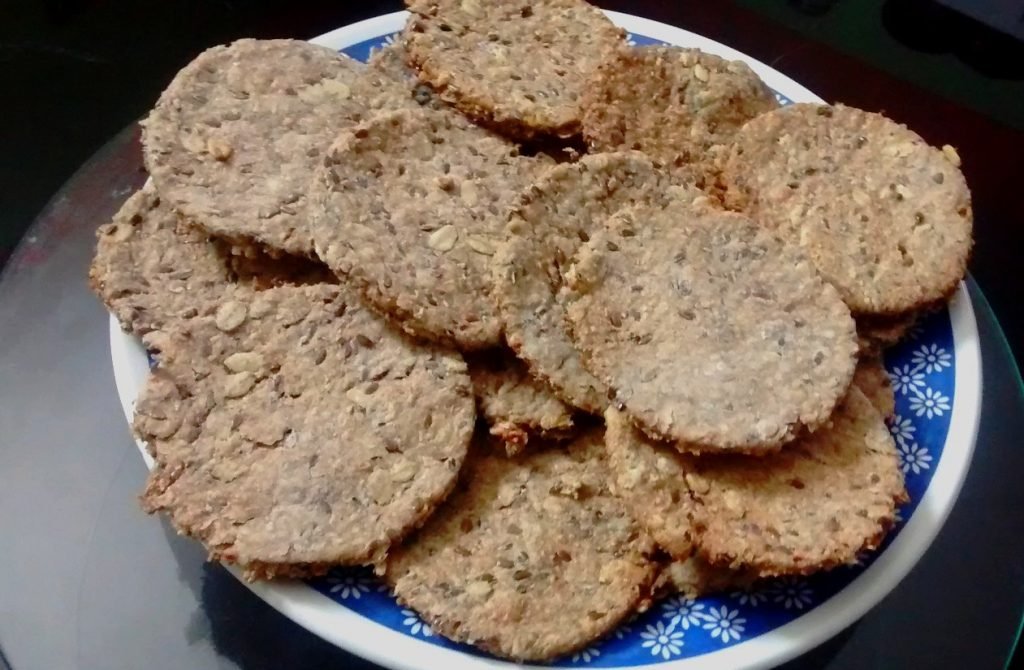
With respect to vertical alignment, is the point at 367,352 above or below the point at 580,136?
below

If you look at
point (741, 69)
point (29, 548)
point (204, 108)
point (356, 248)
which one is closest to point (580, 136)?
point (741, 69)

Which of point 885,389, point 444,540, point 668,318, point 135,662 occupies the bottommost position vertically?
point 135,662

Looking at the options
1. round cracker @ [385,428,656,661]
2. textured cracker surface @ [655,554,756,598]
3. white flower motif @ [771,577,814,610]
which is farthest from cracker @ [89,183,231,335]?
Answer: white flower motif @ [771,577,814,610]

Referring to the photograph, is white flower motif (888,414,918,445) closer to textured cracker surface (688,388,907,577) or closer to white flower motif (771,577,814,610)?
textured cracker surface (688,388,907,577)

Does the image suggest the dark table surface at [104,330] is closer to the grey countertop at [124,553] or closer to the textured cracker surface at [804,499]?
the grey countertop at [124,553]

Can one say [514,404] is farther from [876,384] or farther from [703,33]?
[703,33]

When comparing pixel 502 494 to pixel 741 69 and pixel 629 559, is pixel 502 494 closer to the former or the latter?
pixel 629 559

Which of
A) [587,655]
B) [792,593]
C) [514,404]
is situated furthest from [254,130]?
[792,593]
